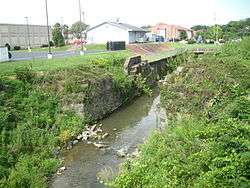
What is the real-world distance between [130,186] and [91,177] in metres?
4.04

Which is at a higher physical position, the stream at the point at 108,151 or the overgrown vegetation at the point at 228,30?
the overgrown vegetation at the point at 228,30

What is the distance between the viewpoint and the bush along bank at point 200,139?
36.1ft

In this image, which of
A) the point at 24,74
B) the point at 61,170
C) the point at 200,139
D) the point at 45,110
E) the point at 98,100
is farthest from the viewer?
the point at 98,100

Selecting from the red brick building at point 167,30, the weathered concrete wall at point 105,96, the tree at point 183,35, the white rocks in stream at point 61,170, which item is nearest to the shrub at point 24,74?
the weathered concrete wall at point 105,96

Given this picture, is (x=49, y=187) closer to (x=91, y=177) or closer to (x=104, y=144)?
(x=91, y=177)

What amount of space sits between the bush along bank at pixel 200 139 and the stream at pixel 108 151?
2.32 m

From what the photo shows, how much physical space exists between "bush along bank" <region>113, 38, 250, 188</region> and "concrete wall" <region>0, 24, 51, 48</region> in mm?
45324

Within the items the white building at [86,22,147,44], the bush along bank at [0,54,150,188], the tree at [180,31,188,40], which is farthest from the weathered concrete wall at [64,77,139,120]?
the tree at [180,31,188,40]

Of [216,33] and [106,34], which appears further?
[216,33]

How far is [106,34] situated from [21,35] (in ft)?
48.0

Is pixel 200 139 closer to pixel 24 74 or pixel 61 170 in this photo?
pixel 61 170

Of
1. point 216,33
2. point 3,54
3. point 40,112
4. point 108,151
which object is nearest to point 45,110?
point 40,112

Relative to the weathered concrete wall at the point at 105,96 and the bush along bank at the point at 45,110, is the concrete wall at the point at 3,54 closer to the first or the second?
the bush along bank at the point at 45,110

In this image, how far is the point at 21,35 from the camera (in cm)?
6562
